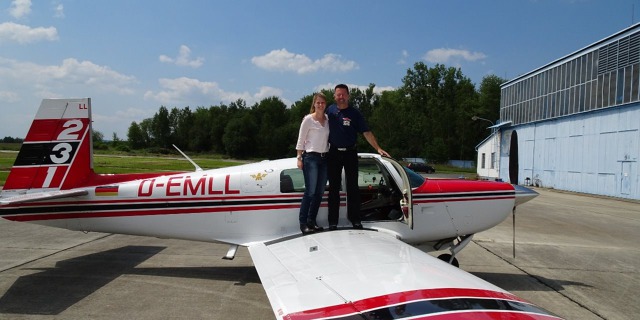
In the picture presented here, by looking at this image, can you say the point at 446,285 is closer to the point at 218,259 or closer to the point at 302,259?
the point at 302,259

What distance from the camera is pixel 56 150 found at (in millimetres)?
5504

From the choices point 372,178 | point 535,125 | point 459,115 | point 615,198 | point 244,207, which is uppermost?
point 459,115

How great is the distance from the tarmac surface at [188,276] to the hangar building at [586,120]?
14.2 m

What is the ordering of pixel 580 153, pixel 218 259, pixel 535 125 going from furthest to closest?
pixel 535 125, pixel 580 153, pixel 218 259

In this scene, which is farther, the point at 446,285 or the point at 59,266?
the point at 59,266

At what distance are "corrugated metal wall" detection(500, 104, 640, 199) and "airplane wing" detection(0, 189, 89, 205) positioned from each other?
28641 millimetres

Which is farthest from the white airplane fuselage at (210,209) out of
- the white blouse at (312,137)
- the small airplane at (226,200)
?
the white blouse at (312,137)

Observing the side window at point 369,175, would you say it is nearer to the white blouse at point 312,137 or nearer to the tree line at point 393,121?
the white blouse at point 312,137

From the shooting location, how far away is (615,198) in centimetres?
2539

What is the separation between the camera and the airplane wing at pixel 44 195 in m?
4.74

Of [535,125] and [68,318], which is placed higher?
[535,125]

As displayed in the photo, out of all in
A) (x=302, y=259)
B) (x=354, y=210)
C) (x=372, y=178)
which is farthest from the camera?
(x=372, y=178)

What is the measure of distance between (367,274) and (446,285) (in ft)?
1.96

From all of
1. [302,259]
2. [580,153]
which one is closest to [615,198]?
[580,153]
